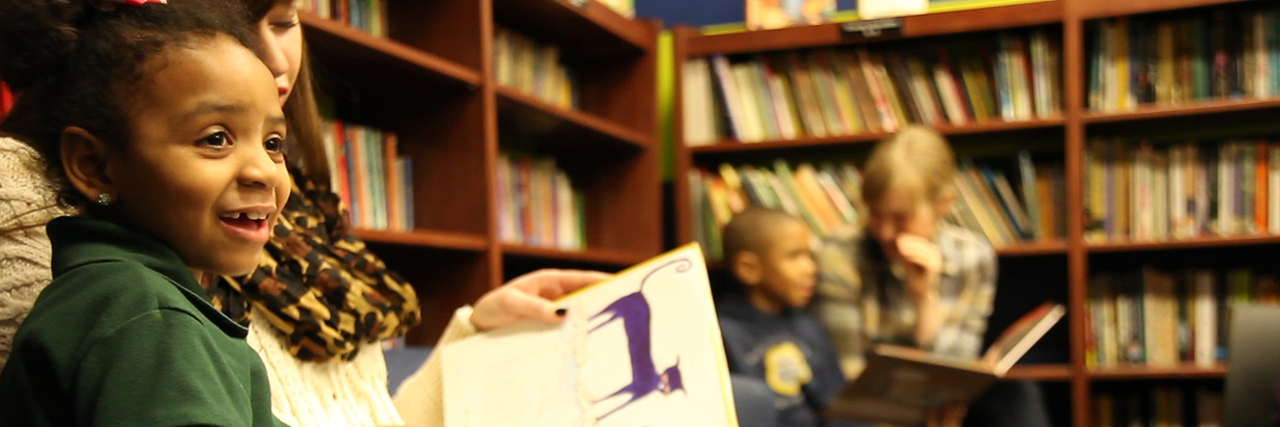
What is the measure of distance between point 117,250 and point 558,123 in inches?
89.5

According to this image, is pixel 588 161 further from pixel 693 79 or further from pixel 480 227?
pixel 480 227

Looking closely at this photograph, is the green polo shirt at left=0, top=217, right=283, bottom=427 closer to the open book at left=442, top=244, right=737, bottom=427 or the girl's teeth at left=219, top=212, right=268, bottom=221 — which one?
the girl's teeth at left=219, top=212, right=268, bottom=221

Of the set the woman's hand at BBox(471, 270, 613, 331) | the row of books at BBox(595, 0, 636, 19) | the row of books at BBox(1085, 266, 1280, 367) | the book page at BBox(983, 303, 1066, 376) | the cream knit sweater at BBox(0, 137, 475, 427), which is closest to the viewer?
the cream knit sweater at BBox(0, 137, 475, 427)

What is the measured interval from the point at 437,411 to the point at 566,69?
2198 millimetres

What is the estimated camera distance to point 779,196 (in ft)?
10.9

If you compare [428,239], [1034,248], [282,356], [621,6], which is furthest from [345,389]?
[621,6]

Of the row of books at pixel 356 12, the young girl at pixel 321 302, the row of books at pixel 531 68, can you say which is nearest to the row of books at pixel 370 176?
the row of books at pixel 356 12

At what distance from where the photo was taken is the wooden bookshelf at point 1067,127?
9.75ft

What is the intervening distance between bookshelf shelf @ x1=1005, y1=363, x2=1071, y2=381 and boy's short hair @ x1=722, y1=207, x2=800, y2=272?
2.61 ft

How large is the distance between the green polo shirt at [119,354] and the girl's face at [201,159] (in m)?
0.03

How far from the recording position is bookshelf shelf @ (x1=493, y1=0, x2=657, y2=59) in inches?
111

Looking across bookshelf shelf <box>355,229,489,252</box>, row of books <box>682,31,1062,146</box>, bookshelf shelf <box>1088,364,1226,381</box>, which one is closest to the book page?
bookshelf shelf <box>1088,364,1226,381</box>

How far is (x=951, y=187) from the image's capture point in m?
2.87

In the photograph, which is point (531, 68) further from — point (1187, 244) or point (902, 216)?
point (1187, 244)
